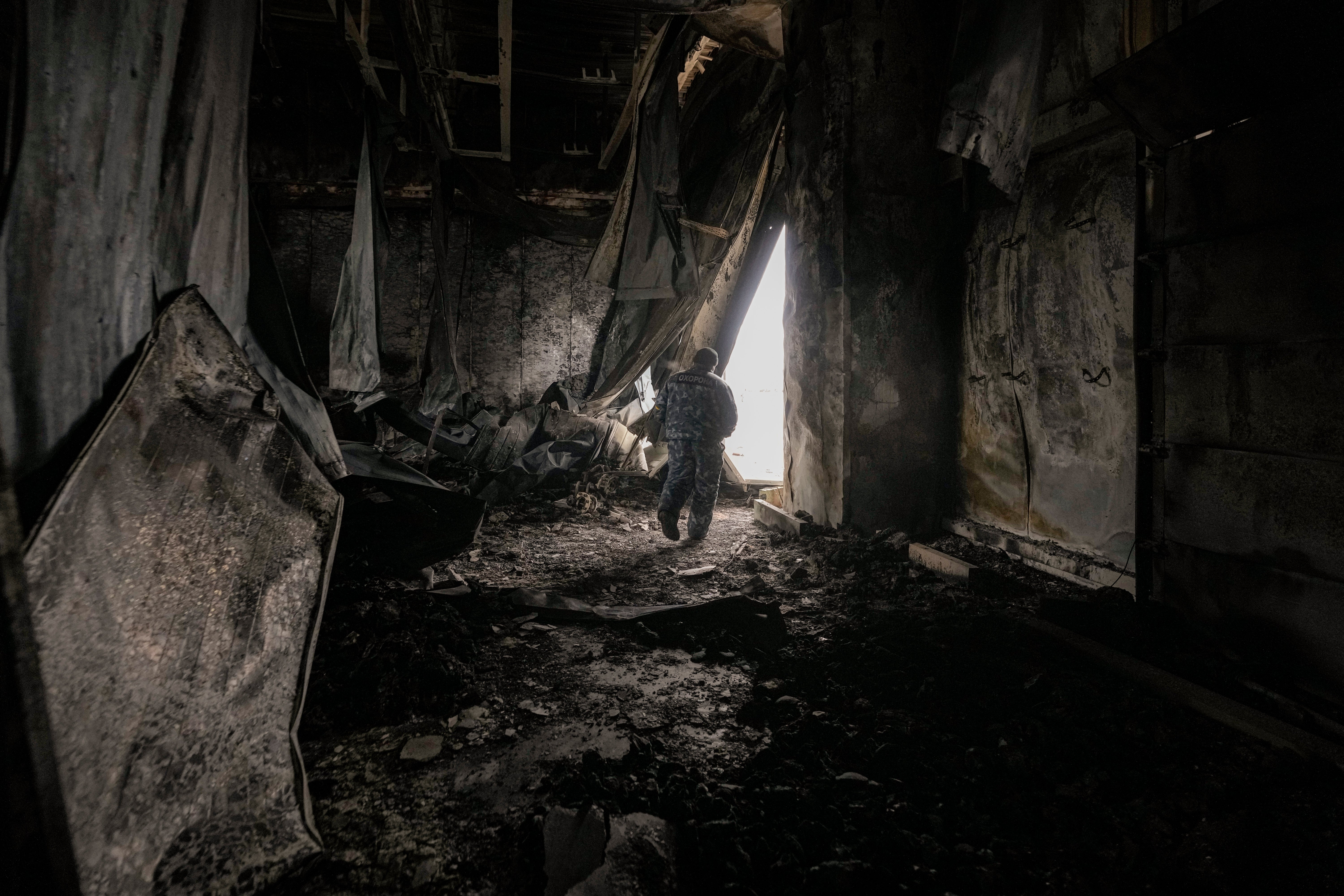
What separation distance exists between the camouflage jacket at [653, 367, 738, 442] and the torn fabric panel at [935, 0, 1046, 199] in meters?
2.28

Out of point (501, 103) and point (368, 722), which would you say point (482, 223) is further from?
point (368, 722)

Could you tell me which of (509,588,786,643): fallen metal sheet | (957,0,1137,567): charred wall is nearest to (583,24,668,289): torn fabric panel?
(957,0,1137,567): charred wall

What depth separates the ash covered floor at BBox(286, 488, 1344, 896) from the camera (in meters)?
1.36

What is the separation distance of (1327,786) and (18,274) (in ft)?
10.8

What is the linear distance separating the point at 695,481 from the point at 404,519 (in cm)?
220

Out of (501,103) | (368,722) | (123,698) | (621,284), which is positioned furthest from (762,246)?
(123,698)

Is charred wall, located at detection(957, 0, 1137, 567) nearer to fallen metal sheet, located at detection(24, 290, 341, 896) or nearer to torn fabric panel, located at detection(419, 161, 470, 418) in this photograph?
fallen metal sheet, located at detection(24, 290, 341, 896)

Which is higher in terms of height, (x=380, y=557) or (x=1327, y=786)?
(x=380, y=557)

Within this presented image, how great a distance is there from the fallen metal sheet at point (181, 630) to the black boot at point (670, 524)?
121 inches

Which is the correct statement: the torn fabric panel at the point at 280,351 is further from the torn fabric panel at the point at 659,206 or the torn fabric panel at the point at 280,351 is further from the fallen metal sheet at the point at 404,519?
the torn fabric panel at the point at 659,206

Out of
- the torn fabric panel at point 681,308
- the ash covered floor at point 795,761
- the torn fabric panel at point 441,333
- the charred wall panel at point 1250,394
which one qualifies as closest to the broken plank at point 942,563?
the ash covered floor at point 795,761

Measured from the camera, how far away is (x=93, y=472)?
49.9 inches

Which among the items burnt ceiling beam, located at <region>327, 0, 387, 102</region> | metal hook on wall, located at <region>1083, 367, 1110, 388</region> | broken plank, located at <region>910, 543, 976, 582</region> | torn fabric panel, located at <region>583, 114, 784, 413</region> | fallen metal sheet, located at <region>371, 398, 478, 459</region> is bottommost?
broken plank, located at <region>910, 543, 976, 582</region>

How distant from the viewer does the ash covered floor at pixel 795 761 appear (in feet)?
4.46
